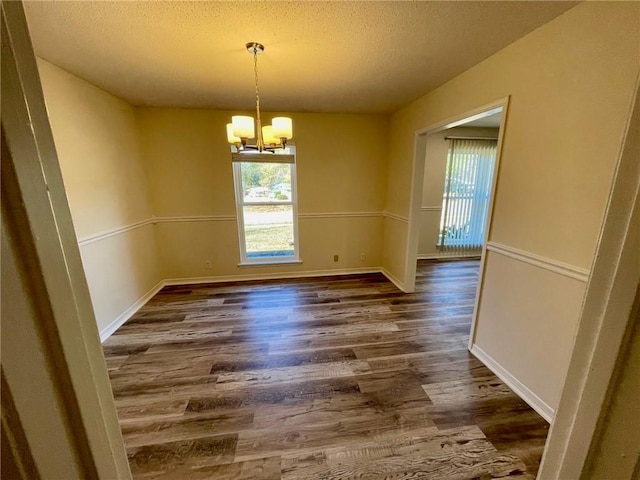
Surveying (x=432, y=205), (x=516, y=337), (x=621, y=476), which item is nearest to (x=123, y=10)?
(x=621, y=476)

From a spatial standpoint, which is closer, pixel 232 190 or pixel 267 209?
pixel 232 190

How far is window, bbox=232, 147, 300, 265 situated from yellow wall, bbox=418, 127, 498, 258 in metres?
2.26

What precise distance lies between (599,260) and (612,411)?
32 centimetres

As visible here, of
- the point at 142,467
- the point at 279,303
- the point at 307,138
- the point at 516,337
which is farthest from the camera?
the point at 307,138

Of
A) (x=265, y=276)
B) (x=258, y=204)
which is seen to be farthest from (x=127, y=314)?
(x=258, y=204)

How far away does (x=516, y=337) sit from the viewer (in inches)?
69.8

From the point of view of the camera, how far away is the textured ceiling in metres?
1.36

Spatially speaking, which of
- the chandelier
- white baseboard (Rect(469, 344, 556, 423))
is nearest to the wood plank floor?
white baseboard (Rect(469, 344, 556, 423))

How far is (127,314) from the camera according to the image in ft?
8.93

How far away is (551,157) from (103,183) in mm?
3564

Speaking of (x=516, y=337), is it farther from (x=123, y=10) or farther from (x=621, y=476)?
(x=123, y=10)

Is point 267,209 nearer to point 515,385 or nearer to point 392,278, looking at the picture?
point 392,278

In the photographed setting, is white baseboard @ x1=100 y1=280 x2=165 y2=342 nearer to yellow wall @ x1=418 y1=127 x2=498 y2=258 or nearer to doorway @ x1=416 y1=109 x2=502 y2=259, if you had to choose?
doorway @ x1=416 y1=109 x2=502 y2=259

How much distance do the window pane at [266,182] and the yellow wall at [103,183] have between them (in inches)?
48.9
